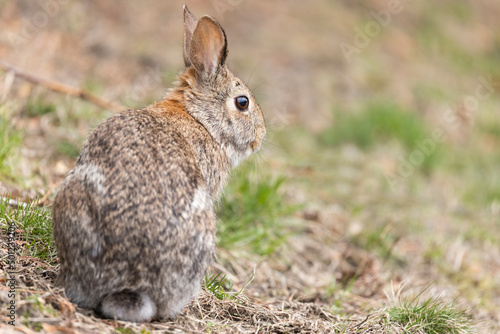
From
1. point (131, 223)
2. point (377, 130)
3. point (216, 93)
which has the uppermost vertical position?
point (377, 130)

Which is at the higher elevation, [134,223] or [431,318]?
[431,318]

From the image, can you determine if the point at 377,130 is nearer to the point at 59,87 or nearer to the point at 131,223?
the point at 59,87

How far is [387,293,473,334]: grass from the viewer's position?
4.21 meters

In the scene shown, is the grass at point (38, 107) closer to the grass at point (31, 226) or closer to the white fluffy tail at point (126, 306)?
the grass at point (31, 226)

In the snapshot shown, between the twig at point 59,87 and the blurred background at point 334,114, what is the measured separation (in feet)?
0.49

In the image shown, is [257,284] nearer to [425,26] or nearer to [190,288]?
[190,288]

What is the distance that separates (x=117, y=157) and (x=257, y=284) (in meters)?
2.37

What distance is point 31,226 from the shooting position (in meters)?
4.15

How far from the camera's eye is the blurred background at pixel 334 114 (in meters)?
6.23

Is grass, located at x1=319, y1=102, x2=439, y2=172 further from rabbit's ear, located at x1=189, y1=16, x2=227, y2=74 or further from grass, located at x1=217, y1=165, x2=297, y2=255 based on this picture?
rabbit's ear, located at x1=189, y1=16, x2=227, y2=74

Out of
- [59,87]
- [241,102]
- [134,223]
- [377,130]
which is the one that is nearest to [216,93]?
[241,102]

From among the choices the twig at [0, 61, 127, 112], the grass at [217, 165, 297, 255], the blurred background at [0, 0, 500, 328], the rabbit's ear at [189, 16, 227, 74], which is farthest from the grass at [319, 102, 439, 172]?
the rabbit's ear at [189, 16, 227, 74]

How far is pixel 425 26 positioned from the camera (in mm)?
13930

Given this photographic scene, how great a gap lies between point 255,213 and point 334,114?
456 centimetres
